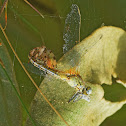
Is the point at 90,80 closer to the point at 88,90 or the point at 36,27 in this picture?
the point at 88,90

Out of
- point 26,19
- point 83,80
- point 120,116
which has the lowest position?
point 120,116

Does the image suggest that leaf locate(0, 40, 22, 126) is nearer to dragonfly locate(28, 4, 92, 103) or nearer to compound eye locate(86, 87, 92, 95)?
dragonfly locate(28, 4, 92, 103)

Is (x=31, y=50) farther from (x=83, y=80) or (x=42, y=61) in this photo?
(x=83, y=80)

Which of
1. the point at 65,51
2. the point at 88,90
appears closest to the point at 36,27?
the point at 65,51

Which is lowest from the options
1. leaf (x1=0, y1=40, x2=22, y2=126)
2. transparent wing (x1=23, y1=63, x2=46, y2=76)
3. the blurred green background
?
leaf (x1=0, y1=40, x2=22, y2=126)

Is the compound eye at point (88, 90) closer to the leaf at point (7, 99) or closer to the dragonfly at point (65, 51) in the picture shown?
the dragonfly at point (65, 51)

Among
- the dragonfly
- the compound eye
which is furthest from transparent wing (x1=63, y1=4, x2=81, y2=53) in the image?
the compound eye

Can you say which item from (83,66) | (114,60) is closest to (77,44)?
(83,66)
